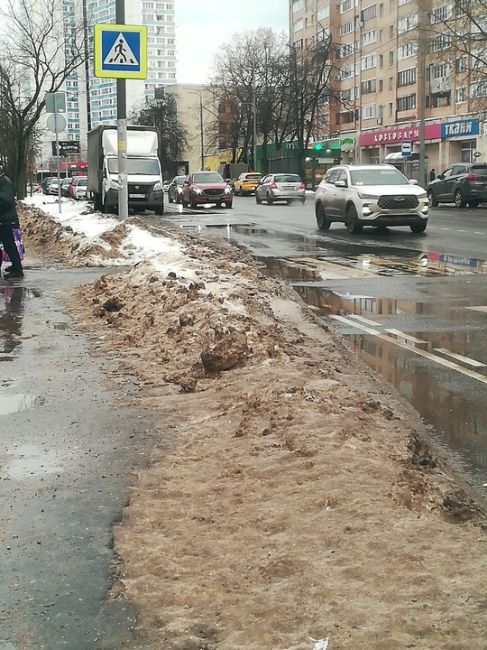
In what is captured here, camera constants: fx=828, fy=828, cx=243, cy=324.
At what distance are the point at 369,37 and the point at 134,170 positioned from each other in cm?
5568

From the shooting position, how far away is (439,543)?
11.0 feet

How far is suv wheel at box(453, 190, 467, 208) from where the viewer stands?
3656cm

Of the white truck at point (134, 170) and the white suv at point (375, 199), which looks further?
the white truck at point (134, 170)

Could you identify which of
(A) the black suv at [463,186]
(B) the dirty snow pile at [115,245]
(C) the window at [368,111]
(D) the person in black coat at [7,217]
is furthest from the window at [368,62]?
(D) the person in black coat at [7,217]

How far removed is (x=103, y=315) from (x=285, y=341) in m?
2.93

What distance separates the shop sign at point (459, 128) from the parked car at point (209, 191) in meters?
24.7

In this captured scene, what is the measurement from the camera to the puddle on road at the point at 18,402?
5.79 m

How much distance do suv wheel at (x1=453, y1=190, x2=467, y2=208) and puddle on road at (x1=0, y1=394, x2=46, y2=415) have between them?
1296 inches

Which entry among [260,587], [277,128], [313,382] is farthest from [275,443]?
[277,128]

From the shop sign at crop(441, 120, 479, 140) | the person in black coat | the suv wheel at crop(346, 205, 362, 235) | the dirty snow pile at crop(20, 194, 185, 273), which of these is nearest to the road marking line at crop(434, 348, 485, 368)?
the dirty snow pile at crop(20, 194, 185, 273)

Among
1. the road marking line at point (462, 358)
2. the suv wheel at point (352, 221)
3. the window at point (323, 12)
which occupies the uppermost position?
the window at point (323, 12)

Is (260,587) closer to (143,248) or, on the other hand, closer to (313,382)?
(313,382)

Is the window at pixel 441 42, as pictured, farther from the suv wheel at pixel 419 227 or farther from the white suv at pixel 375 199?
the suv wheel at pixel 419 227

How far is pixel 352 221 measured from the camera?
2100 cm
